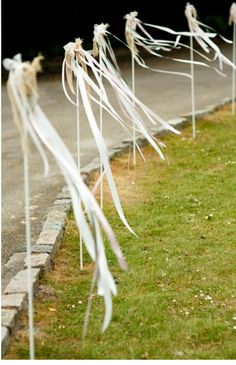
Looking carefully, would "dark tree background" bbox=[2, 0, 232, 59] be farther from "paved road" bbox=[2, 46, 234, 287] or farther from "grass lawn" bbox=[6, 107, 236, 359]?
"grass lawn" bbox=[6, 107, 236, 359]

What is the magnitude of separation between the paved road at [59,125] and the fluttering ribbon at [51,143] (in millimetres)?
1456

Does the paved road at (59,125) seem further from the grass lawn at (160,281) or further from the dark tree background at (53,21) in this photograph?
the dark tree background at (53,21)

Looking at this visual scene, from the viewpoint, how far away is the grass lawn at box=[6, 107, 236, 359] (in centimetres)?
387

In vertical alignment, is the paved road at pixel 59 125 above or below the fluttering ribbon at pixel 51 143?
below

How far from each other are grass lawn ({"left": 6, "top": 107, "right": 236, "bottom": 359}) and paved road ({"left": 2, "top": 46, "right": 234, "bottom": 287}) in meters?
0.55

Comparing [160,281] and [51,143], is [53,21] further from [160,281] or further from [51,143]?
[51,143]

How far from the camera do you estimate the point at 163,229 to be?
5.62m

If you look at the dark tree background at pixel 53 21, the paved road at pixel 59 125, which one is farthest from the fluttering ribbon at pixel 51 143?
the dark tree background at pixel 53 21

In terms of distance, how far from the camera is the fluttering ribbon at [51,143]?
10.5ft

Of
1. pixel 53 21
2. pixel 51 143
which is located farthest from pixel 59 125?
pixel 51 143

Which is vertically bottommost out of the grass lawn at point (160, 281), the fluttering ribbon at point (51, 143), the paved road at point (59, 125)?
the paved road at point (59, 125)

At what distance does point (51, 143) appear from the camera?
337 cm

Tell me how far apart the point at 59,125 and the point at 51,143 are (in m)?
6.01

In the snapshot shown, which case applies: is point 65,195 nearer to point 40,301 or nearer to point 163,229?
point 163,229
